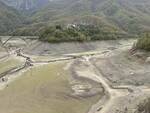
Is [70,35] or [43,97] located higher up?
[43,97]

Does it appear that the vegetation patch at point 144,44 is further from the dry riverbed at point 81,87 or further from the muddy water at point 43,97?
the muddy water at point 43,97

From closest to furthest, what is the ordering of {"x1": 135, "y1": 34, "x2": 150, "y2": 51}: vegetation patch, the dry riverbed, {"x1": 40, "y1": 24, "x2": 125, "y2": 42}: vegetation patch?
the dry riverbed
{"x1": 135, "y1": 34, "x2": 150, "y2": 51}: vegetation patch
{"x1": 40, "y1": 24, "x2": 125, "y2": 42}: vegetation patch

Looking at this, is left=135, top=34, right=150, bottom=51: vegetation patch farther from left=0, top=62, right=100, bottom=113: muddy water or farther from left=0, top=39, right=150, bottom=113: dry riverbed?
left=0, top=62, right=100, bottom=113: muddy water

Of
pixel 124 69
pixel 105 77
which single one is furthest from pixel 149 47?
pixel 105 77

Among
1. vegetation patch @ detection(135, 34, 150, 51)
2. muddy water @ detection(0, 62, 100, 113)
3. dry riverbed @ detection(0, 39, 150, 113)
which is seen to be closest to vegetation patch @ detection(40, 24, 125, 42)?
dry riverbed @ detection(0, 39, 150, 113)

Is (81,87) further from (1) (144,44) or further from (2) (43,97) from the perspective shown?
(1) (144,44)

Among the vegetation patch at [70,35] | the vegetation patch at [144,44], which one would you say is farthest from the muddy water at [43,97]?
the vegetation patch at [70,35]

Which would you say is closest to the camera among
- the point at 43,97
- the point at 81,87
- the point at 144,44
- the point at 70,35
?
the point at 43,97

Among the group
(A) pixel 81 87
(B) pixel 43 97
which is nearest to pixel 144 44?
(A) pixel 81 87

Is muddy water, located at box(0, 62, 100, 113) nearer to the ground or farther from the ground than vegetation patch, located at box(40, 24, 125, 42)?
farther from the ground
